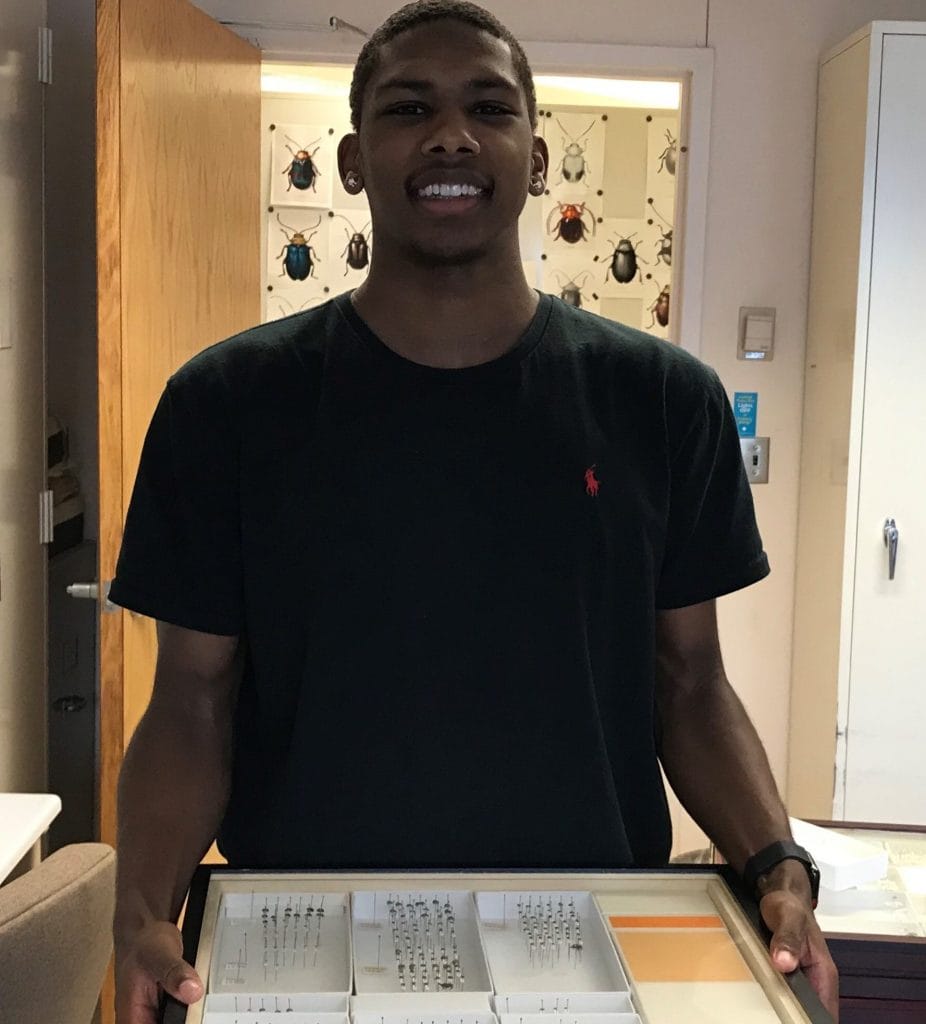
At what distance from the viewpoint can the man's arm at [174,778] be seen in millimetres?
1099

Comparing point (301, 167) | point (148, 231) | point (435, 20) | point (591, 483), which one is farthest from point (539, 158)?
point (301, 167)

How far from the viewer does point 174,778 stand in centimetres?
120

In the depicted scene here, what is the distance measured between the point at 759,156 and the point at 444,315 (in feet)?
7.58

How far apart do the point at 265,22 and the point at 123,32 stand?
0.77 metres

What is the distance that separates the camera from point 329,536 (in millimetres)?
1194

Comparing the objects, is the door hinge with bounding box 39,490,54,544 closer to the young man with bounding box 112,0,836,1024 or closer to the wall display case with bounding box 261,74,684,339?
the young man with bounding box 112,0,836,1024

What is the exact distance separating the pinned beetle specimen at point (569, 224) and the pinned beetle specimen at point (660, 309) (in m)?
0.32

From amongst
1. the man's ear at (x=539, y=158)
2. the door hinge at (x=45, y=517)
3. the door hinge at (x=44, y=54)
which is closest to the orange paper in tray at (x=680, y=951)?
the man's ear at (x=539, y=158)

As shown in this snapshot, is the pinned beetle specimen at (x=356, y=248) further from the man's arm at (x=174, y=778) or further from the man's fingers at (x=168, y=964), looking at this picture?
the man's fingers at (x=168, y=964)

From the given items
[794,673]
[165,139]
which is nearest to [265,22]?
[165,139]

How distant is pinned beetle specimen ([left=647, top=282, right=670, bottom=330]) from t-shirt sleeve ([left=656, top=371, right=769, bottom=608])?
3.23 meters

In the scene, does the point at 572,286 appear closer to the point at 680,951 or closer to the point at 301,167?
the point at 301,167

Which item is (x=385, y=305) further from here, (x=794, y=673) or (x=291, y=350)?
(x=794, y=673)

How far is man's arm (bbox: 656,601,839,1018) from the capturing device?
1.23 metres
